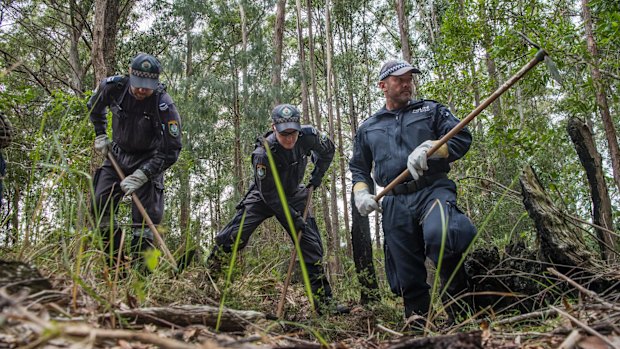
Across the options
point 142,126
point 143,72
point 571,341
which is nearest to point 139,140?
point 142,126

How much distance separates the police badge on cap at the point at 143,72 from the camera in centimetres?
361

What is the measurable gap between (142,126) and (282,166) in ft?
4.17

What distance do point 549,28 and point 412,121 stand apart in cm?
305

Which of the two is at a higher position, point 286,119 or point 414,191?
point 286,119

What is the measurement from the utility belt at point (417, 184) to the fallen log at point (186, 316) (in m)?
1.67

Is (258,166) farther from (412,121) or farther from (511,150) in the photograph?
(511,150)

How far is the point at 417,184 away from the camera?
3072 millimetres

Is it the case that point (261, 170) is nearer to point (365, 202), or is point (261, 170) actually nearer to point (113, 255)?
point (365, 202)

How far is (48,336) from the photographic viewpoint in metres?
0.80

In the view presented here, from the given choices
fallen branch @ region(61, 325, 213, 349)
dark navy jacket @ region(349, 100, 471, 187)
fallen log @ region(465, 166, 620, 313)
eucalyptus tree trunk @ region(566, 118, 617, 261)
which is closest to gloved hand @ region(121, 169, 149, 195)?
dark navy jacket @ region(349, 100, 471, 187)

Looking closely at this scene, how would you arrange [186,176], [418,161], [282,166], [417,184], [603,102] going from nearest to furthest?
1. [418,161]
2. [417,184]
3. [282,166]
4. [603,102]
5. [186,176]

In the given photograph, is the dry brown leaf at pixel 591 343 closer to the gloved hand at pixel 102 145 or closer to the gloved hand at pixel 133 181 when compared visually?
the gloved hand at pixel 133 181

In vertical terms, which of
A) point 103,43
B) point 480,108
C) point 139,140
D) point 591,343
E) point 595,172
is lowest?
point 591,343

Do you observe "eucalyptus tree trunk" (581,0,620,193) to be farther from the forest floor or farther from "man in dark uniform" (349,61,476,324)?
the forest floor
